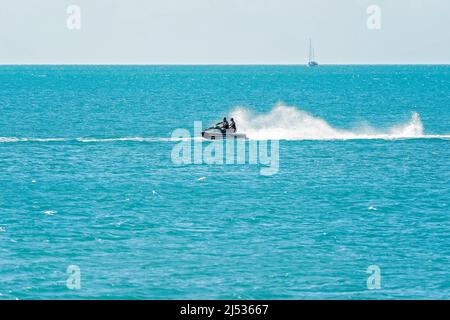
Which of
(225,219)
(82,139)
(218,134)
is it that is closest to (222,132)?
(218,134)

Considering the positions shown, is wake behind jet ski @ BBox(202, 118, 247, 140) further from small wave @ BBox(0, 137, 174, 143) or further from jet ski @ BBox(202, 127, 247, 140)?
small wave @ BBox(0, 137, 174, 143)

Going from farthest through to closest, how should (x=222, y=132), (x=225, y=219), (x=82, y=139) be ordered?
(x=82, y=139)
(x=222, y=132)
(x=225, y=219)

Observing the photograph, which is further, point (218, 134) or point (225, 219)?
point (218, 134)

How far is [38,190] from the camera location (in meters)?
57.8

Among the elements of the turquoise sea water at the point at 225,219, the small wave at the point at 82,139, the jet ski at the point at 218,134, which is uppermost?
the jet ski at the point at 218,134

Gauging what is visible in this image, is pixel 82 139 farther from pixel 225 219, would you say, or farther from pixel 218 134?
pixel 225 219

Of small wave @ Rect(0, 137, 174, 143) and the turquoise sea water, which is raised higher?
small wave @ Rect(0, 137, 174, 143)

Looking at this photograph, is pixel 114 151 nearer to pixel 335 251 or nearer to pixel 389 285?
pixel 335 251

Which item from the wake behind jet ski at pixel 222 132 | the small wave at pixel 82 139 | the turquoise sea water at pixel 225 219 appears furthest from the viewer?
the small wave at pixel 82 139

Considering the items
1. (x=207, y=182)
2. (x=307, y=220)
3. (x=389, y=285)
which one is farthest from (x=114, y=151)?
(x=389, y=285)

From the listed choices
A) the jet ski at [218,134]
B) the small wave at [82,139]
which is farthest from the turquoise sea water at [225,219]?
the jet ski at [218,134]

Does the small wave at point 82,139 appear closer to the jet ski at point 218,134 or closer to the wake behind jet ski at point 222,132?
the jet ski at point 218,134

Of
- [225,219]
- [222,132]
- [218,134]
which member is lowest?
[225,219]

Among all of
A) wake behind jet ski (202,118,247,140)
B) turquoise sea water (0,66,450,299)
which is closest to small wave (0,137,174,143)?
turquoise sea water (0,66,450,299)
